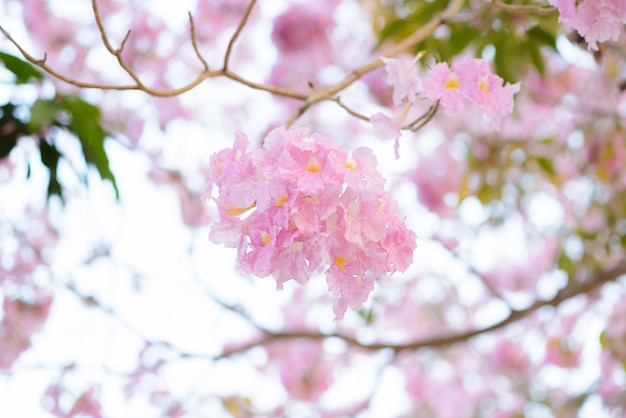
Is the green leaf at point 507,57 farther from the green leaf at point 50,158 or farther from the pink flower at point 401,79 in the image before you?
the green leaf at point 50,158

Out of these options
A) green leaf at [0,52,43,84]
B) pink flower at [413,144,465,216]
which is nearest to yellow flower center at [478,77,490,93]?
green leaf at [0,52,43,84]

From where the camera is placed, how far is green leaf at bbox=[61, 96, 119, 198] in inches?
46.7

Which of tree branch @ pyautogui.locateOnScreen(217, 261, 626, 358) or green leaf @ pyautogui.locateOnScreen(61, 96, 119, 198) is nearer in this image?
green leaf @ pyautogui.locateOnScreen(61, 96, 119, 198)

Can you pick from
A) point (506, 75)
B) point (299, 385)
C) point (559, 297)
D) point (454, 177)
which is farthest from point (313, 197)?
point (299, 385)

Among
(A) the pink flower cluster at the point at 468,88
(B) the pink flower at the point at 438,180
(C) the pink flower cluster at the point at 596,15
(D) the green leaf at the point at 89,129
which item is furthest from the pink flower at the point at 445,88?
(B) the pink flower at the point at 438,180

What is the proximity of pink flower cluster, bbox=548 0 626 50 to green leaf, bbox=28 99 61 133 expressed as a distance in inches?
29.8

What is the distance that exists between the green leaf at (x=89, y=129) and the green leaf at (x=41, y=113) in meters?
0.02

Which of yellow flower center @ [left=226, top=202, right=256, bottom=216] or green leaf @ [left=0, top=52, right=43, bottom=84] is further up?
green leaf @ [left=0, top=52, right=43, bottom=84]

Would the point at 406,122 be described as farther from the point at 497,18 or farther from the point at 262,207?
the point at 497,18

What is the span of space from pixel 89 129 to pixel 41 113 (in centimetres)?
A: 8

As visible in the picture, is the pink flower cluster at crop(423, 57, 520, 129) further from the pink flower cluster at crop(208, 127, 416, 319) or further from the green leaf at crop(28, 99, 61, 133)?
the green leaf at crop(28, 99, 61, 133)

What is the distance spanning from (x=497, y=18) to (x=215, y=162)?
90 cm

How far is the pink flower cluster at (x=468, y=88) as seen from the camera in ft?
2.70

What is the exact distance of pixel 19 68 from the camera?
1163 mm
